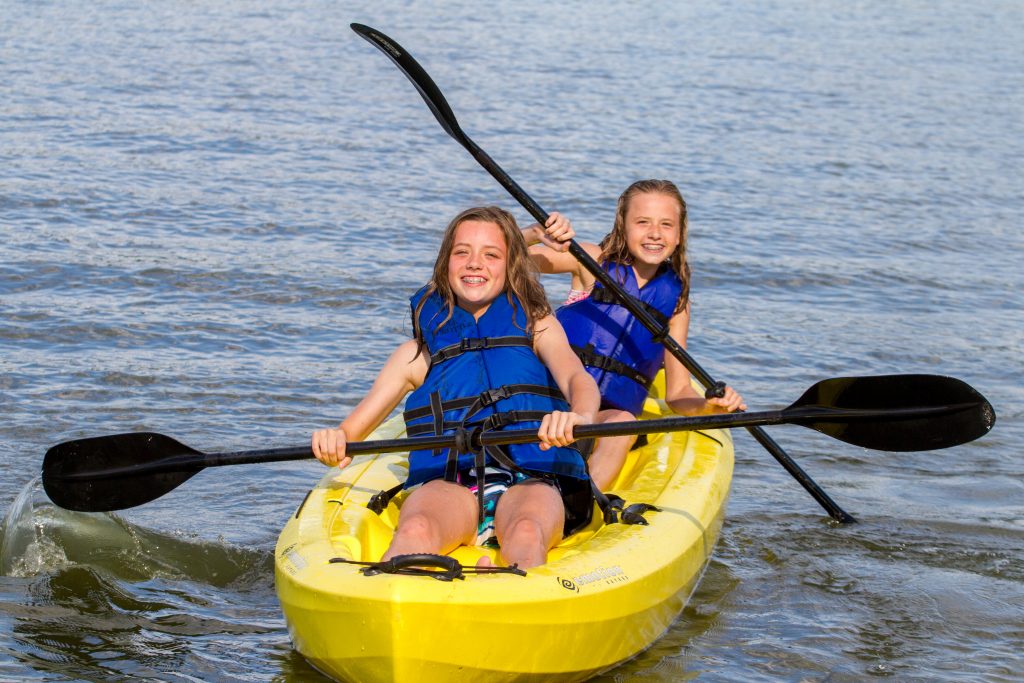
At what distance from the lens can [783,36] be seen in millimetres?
18109

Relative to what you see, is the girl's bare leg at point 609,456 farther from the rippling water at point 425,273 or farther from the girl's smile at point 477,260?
the girl's smile at point 477,260

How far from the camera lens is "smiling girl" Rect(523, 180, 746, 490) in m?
4.72

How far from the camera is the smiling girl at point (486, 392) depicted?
3.64 metres

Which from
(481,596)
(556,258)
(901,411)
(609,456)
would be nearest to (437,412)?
(481,596)

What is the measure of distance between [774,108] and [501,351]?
10.3 meters

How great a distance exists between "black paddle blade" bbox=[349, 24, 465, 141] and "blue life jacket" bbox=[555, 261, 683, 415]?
32.0 inches

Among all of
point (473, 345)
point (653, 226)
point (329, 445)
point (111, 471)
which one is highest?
point (653, 226)

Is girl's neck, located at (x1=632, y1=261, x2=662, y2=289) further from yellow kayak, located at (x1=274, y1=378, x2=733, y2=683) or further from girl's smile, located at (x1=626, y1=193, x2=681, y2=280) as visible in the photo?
yellow kayak, located at (x1=274, y1=378, x2=733, y2=683)

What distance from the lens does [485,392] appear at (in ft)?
12.4

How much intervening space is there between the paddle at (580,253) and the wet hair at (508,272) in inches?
21.5

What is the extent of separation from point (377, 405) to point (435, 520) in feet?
1.68

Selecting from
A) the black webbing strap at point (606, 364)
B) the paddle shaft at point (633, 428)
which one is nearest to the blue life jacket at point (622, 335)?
the black webbing strap at point (606, 364)

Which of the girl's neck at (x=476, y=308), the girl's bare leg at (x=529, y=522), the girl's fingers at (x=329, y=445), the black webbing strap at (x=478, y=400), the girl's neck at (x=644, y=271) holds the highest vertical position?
the girl's neck at (x=644, y=271)

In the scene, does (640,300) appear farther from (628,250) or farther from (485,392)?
(485,392)
